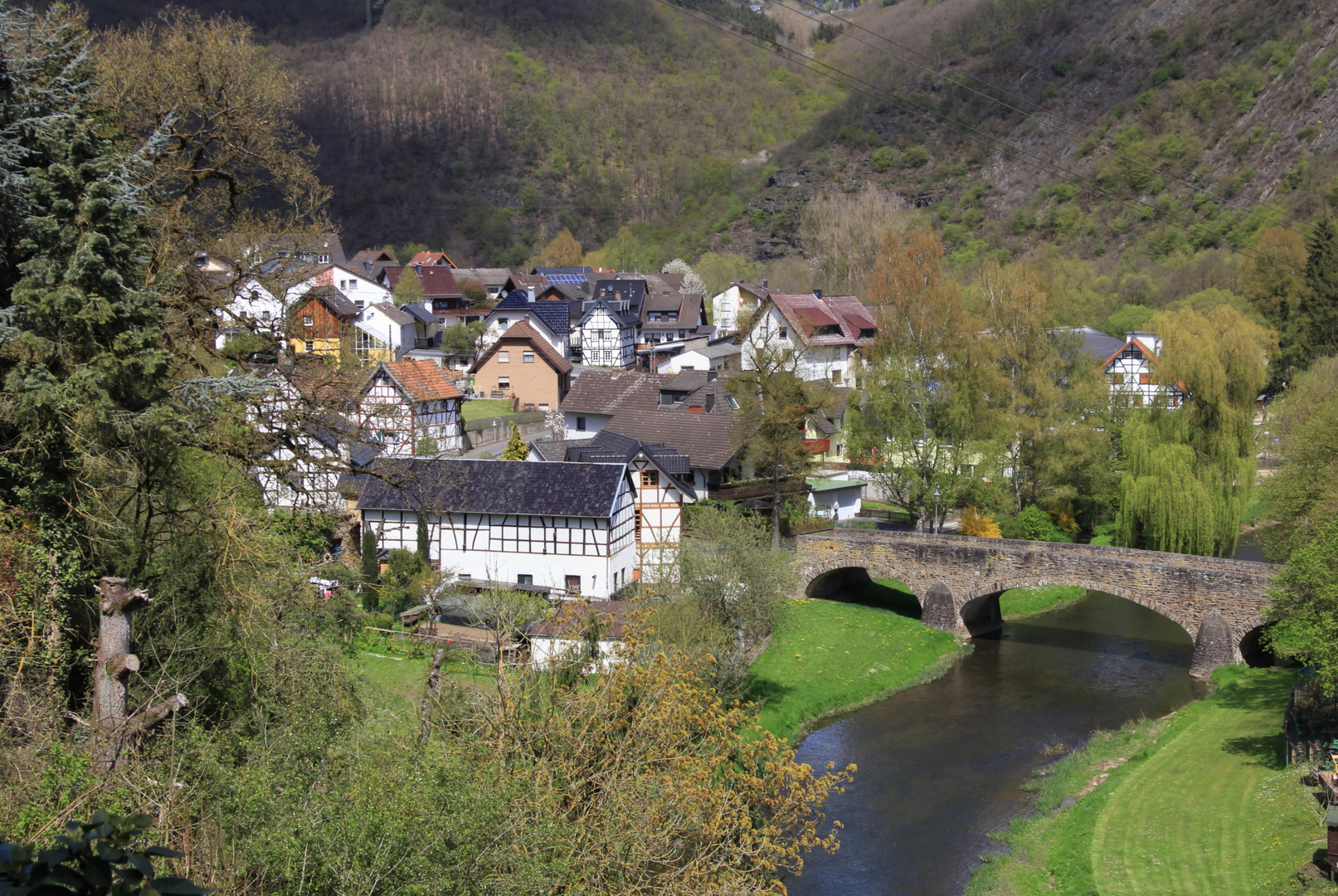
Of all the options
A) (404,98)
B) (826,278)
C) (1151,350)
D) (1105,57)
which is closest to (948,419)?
(1151,350)

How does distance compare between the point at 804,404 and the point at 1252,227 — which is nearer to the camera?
the point at 804,404

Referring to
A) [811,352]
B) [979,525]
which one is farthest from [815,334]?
[979,525]

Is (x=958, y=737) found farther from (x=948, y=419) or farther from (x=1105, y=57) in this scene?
(x=1105, y=57)

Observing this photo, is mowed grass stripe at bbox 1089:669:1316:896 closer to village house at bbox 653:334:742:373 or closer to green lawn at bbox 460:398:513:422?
village house at bbox 653:334:742:373

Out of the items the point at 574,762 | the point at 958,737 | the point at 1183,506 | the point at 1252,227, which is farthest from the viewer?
the point at 1252,227

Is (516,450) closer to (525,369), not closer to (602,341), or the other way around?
(525,369)

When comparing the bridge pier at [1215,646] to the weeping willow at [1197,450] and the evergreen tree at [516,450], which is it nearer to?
the weeping willow at [1197,450]

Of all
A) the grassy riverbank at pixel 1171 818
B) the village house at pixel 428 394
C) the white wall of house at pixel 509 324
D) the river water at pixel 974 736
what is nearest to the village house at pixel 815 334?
the white wall of house at pixel 509 324
